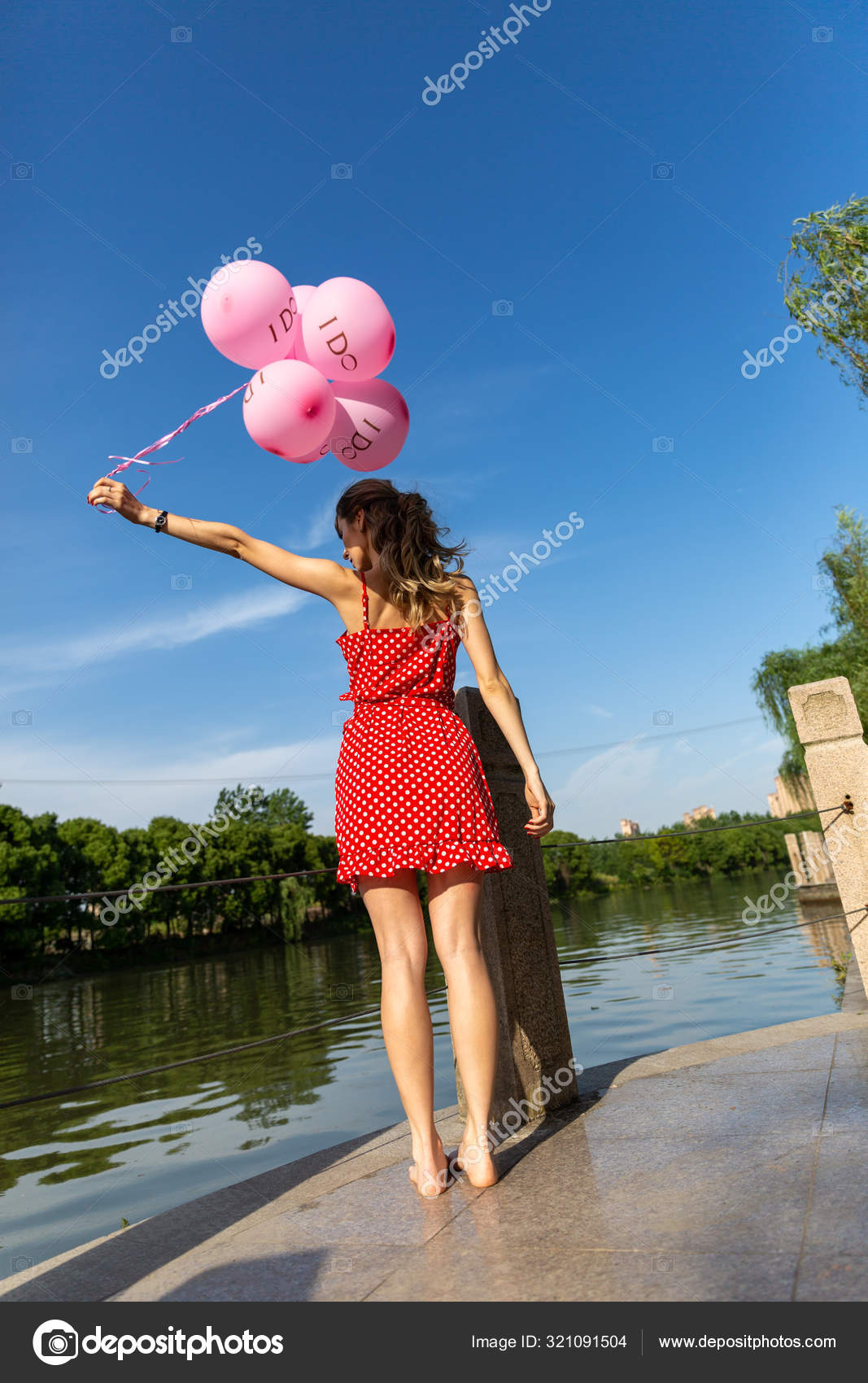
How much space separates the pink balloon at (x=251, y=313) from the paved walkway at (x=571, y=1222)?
9.45 feet

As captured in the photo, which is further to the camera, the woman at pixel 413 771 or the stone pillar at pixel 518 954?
the stone pillar at pixel 518 954

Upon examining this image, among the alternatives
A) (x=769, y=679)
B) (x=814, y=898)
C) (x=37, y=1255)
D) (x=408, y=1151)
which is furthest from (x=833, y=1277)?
(x=769, y=679)

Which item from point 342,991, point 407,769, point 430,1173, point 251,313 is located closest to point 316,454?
point 251,313

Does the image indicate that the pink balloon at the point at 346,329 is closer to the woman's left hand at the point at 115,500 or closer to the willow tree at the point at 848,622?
the woman's left hand at the point at 115,500

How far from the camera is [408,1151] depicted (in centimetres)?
319

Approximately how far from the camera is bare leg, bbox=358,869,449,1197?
2.68 metres

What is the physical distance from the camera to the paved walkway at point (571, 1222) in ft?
6.01

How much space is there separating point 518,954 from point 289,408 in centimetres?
219

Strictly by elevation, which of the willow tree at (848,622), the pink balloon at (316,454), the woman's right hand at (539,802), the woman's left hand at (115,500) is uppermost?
the willow tree at (848,622)

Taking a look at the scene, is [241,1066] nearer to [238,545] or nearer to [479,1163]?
[479,1163]

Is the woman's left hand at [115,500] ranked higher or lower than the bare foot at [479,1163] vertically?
higher

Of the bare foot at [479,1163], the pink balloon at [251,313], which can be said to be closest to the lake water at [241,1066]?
the bare foot at [479,1163]

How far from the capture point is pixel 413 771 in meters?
2.82

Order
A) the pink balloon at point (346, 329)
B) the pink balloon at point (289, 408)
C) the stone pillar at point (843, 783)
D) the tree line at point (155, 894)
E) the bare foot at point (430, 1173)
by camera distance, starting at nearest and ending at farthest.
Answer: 1. the bare foot at point (430, 1173)
2. the pink balloon at point (289, 408)
3. the pink balloon at point (346, 329)
4. the stone pillar at point (843, 783)
5. the tree line at point (155, 894)
